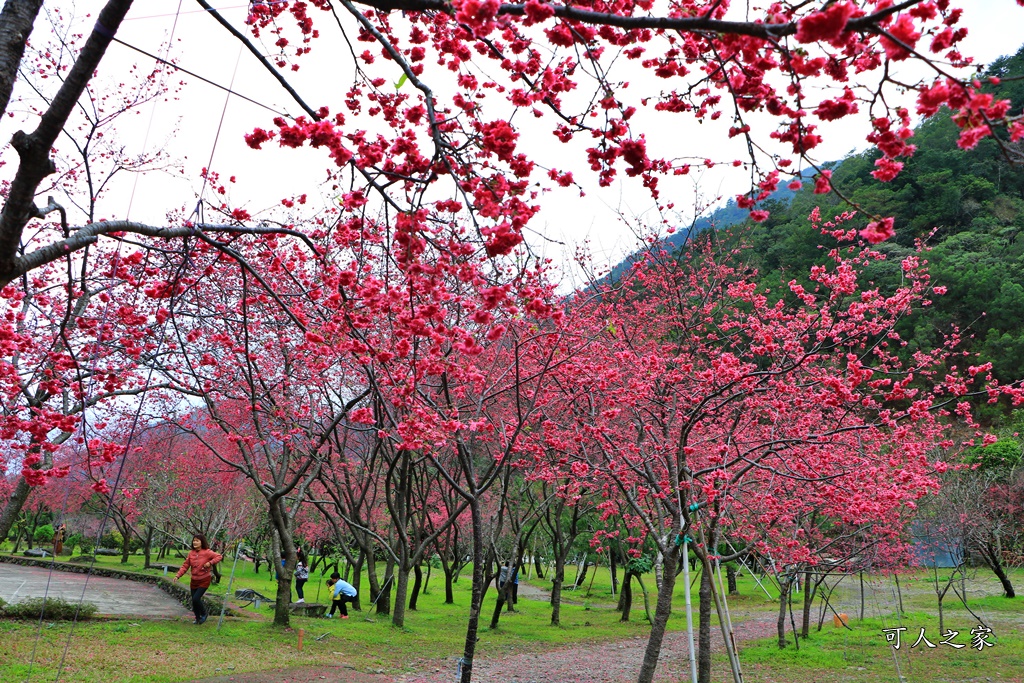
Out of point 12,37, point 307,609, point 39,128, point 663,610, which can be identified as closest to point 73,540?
point 307,609

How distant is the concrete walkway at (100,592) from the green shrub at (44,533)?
14458 millimetres

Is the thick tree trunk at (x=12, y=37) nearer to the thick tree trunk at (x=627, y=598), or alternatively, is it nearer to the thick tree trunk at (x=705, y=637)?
the thick tree trunk at (x=705, y=637)

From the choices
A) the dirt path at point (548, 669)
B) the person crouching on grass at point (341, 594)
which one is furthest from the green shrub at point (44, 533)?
the dirt path at point (548, 669)

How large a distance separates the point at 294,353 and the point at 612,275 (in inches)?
228

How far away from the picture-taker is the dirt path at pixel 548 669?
7.66 metres

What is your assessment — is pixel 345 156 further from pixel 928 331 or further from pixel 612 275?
pixel 928 331

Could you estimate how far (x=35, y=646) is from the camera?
6.86m

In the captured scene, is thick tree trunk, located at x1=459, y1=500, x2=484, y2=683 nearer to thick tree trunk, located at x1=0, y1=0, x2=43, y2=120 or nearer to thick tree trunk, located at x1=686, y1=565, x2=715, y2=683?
thick tree trunk, located at x1=686, y1=565, x2=715, y2=683

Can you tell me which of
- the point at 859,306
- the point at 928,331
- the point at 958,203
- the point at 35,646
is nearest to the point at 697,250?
the point at 859,306

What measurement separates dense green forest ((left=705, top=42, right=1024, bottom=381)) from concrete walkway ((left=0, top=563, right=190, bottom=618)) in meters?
14.0

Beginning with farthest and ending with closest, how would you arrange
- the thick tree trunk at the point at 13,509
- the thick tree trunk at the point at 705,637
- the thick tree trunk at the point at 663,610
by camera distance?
the thick tree trunk at the point at 13,509 → the thick tree trunk at the point at 705,637 → the thick tree trunk at the point at 663,610

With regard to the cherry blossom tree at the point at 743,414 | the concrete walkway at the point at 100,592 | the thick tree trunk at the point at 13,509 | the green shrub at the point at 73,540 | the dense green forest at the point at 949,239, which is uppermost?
the dense green forest at the point at 949,239

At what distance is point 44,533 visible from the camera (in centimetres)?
3250

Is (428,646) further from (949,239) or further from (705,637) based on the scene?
(949,239)
